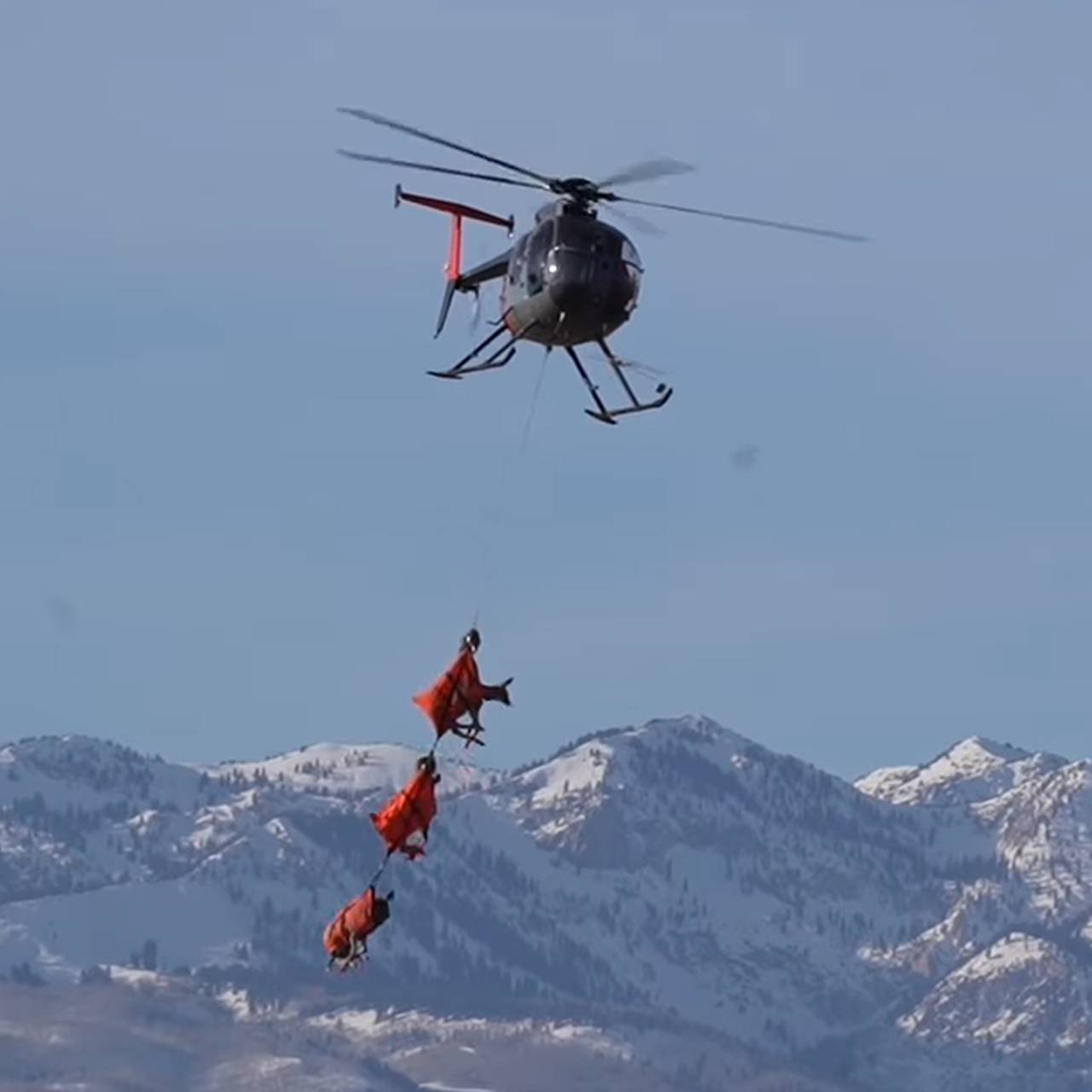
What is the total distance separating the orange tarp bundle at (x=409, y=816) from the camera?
124 meters

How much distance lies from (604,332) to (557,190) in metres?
4.55

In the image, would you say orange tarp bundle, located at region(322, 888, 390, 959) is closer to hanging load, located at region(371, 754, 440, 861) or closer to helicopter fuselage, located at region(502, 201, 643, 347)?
hanging load, located at region(371, 754, 440, 861)

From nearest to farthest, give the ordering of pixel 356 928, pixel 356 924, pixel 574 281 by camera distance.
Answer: pixel 574 281
pixel 356 928
pixel 356 924

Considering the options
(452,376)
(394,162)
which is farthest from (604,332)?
(394,162)

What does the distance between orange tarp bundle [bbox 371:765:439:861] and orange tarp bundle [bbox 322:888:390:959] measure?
4.94ft

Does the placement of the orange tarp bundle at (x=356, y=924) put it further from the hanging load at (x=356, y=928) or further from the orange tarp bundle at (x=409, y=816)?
the orange tarp bundle at (x=409, y=816)

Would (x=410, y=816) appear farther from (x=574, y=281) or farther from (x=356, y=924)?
(x=574, y=281)

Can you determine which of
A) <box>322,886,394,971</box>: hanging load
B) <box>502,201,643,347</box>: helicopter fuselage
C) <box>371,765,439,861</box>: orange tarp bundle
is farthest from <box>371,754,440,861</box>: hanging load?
<box>502,201,643,347</box>: helicopter fuselage

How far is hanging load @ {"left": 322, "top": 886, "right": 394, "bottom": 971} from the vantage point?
4865 inches

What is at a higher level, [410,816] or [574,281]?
[574,281]

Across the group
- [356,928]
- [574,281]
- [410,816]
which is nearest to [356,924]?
[356,928]

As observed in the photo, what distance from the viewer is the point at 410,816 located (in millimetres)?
124562

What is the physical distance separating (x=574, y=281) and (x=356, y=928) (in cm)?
1889

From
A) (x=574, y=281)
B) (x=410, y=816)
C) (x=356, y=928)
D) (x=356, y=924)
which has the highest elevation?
(x=574, y=281)
